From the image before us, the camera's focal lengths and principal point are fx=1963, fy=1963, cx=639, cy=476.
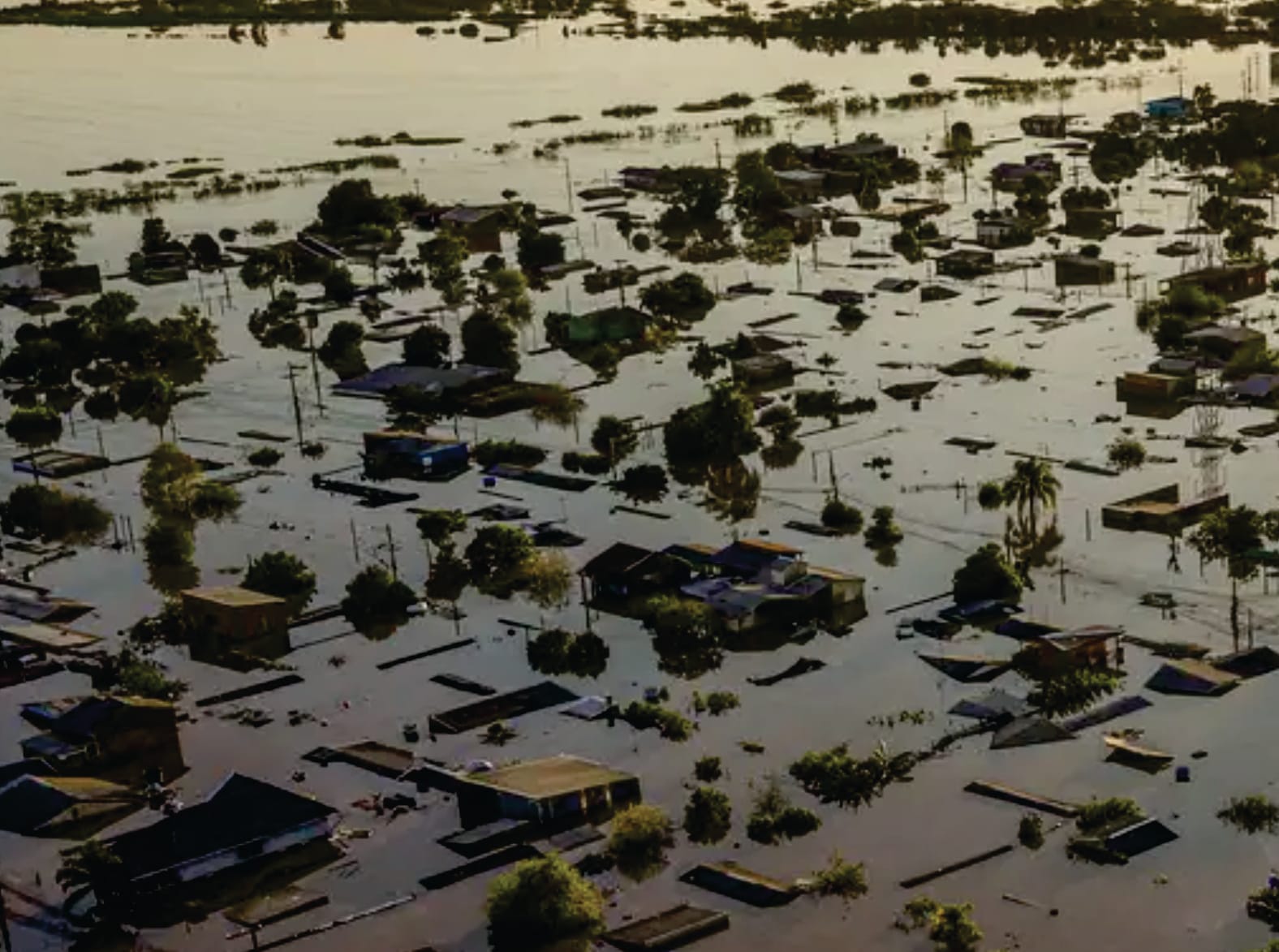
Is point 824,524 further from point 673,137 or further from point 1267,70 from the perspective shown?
point 1267,70

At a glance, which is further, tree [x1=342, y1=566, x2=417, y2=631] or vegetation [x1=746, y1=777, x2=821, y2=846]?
tree [x1=342, y1=566, x2=417, y2=631]

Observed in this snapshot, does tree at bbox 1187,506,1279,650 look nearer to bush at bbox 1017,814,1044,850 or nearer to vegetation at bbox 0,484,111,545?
bush at bbox 1017,814,1044,850

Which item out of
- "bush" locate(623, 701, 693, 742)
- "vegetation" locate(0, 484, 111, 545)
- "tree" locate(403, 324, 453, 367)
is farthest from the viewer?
"tree" locate(403, 324, 453, 367)

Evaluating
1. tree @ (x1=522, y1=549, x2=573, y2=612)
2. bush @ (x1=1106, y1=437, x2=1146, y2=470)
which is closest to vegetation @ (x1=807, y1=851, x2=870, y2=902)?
tree @ (x1=522, y1=549, x2=573, y2=612)

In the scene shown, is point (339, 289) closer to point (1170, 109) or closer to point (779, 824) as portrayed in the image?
point (779, 824)

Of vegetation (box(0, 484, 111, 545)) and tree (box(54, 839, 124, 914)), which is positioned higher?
vegetation (box(0, 484, 111, 545))

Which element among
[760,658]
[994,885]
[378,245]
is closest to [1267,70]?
[378,245]

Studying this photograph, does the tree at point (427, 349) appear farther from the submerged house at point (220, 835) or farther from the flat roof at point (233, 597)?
the submerged house at point (220, 835)

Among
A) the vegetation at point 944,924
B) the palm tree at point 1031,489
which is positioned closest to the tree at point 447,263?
the palm tree at point 1031,489
